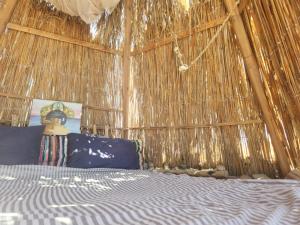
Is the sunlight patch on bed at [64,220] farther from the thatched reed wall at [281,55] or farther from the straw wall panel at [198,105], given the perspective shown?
the straw wall panel at [198,105]

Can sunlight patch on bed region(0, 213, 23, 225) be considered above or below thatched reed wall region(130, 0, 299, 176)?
below

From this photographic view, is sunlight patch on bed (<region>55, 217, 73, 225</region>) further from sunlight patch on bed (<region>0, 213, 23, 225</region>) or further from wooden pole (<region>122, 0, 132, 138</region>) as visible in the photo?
wooden pole (<region>122, 0, 132, 138</region>)

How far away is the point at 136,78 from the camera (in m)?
3.57

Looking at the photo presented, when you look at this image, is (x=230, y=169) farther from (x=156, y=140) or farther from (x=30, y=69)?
(x=30, y=69)

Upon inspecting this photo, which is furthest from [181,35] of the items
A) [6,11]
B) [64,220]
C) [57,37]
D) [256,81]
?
[64,220]

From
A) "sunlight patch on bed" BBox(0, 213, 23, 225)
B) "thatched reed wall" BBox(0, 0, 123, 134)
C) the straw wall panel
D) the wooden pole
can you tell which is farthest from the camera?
the wooden pole

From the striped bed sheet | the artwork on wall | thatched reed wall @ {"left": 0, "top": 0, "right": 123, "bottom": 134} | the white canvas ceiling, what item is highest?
the white canvas ceiling

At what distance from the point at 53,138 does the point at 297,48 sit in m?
2.18

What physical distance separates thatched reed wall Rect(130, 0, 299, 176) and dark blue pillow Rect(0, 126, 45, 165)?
139cm

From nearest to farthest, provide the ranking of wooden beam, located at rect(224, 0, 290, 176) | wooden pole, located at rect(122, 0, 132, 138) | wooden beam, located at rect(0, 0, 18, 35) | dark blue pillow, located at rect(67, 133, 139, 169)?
1. wooden beam, located at rect(224, 0, 290, 176)
2. dark blue pillow, located at rect(67, 133, 139, 169)
3. wooden beam, located at rect(0, 0, 18, 35)
4. wooden pole, located at rect(122, 0, 132, 138)

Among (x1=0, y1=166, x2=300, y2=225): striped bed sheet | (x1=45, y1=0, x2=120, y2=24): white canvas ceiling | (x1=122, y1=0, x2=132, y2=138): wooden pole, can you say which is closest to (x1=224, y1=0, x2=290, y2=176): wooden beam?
(x1=0, y1=166, x2=300, y2=225): striped bed sheet

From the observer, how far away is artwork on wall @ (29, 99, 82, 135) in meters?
2.77

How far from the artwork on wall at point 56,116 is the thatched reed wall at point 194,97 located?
2.64ft

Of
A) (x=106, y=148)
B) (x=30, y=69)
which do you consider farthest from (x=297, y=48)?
(x=30, y=69)
